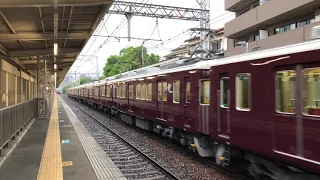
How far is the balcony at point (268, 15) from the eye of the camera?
19.3 meters

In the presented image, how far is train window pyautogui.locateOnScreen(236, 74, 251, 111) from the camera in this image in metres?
6.16

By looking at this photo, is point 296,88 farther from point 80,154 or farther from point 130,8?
point 130,8

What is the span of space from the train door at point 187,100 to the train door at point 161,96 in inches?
68.9

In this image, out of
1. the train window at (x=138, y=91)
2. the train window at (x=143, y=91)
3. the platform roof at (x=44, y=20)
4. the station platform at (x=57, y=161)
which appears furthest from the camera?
the train window at (x=138, y=91)

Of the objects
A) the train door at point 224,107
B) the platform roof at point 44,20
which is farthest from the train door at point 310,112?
the platform roof at point 44,20

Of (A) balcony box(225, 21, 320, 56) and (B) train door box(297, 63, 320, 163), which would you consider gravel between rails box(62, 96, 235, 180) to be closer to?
(B) train door box(297, 63, 320, 163)

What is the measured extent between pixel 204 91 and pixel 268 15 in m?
15.5

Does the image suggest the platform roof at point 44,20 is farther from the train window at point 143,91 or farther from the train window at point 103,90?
the train window at point 103,90

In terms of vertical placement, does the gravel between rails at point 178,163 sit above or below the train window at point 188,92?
below

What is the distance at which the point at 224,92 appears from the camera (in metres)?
7.17

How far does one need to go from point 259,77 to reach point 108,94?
1887cm

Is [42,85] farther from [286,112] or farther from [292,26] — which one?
[286,112]

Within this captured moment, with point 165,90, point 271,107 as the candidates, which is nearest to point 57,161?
point 165,90

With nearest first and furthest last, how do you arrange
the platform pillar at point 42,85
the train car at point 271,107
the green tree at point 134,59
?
the train car at point 271,107 < the platform pillar at point 42,85 < the green tree at point 134,59
